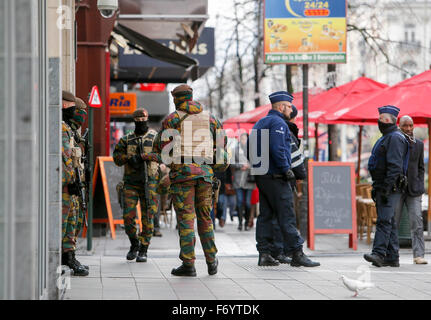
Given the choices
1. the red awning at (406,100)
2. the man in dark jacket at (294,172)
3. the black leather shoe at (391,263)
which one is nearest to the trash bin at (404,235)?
the red awning at (406,100)

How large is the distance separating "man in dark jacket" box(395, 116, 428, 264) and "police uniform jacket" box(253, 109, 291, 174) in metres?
1.62

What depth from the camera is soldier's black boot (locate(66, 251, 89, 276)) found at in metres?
8.57

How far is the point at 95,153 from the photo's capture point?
16000 millimetres

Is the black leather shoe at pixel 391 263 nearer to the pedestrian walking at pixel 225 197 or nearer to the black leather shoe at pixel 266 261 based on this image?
the black leather shoe at pixel 266 261

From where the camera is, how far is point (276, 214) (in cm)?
1008

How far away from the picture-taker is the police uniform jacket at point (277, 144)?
32.3 feet

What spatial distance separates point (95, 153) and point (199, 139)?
24.9 feet

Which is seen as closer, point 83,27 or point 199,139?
point 199,139

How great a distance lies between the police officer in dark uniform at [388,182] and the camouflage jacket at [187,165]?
2.34 m

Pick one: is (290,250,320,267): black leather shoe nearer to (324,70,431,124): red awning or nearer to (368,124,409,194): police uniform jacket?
(368,124,409,194): police uniform jacket

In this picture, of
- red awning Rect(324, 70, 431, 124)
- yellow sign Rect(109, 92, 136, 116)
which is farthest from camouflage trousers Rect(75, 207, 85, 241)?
yellow sign Rect(109, 92, 136, 116)

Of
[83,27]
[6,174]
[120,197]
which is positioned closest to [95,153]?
[83,27]

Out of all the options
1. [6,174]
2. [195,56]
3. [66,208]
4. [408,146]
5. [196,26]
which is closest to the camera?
[6,174]
